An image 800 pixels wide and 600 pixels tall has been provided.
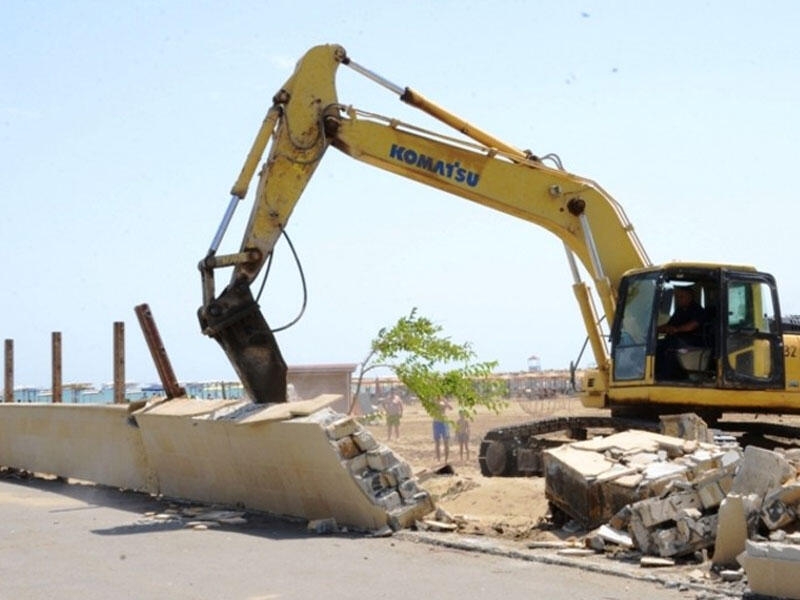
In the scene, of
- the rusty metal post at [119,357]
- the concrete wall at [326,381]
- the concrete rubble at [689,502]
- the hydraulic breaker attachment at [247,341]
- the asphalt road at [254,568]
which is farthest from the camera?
the concrete wall at [326,381]

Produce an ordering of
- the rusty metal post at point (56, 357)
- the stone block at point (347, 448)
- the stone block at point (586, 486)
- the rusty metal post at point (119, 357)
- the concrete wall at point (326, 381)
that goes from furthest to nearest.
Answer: the concrete wall at point (326, 381) < the rusty metal post at point (56, 357) < the rusty metal post at point (119, 357) < the stone block at point (347, 448) < the stone block at point (586, 486)

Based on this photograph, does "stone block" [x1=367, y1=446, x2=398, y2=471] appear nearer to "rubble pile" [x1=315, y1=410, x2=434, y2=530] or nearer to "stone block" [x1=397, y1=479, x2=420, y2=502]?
"rubble pile" [x1=315, y1=410, x2=434, y2=530]

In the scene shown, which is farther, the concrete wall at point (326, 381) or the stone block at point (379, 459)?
the concrete wall at point (326, 381)

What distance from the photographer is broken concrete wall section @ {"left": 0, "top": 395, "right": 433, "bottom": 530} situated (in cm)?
1204

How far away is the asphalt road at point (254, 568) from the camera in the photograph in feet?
29.1

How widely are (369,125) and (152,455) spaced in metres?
4.80

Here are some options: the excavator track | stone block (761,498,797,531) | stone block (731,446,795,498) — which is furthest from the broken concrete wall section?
the excavator track

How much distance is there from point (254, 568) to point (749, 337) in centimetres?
747

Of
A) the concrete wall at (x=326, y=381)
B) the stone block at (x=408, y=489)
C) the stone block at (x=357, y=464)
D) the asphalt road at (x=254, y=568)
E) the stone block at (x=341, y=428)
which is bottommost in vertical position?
the asphalt road at (x=254, y=568)

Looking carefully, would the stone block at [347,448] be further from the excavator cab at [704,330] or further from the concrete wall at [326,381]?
the concrete wall at [326,381]

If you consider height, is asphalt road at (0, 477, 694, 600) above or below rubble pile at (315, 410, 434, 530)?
below

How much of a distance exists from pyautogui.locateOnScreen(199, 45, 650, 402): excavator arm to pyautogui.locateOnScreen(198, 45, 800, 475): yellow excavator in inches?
0.5

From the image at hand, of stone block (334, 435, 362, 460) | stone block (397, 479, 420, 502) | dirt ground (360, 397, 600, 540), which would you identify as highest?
stone block (334, 435, 362, 460)

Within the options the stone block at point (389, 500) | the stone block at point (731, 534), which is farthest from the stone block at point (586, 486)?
the stone block at point (731, 534)
